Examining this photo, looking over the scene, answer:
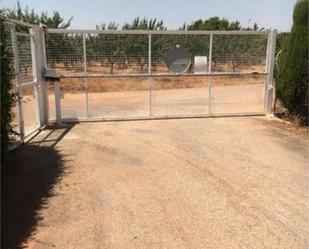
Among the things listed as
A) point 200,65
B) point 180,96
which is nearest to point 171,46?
point 200,65

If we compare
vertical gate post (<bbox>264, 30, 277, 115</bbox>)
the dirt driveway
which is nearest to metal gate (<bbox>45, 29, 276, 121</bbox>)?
vertical gate post (<bbox>264, 30, 277, 115</bbox>)

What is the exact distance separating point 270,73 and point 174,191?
576 centimetres

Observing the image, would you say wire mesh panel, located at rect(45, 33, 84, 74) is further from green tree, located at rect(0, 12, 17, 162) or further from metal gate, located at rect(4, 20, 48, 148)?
green tree, located at rect(0, 12, 17, 162)

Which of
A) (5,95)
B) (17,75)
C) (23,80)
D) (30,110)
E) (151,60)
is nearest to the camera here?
(5,95)

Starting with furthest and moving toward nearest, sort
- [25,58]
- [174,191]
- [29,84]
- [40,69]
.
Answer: [40,69]
[25,58]
[29,84]
[174,191]

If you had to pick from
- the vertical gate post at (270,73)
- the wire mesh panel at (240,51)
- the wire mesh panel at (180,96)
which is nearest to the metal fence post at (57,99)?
the wire mesh panel at (180,96)

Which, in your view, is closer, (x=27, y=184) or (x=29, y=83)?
(x=27, y=184)

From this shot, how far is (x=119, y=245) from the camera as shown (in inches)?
142

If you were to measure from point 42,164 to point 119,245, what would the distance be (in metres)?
2.72

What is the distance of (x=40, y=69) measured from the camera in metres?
8.37

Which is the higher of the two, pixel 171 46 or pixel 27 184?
pixel 171 46

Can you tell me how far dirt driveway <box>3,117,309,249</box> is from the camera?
3.77 metres

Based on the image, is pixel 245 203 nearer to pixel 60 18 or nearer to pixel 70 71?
pixel 70 71

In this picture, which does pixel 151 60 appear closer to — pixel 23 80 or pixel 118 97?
pixel 23 80
